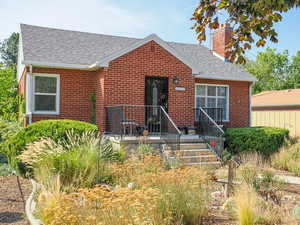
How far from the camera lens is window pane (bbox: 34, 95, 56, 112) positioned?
12055mm

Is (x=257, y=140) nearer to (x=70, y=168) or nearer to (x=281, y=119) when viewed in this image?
(x=70, y=168)

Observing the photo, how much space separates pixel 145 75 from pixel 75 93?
2.91 m

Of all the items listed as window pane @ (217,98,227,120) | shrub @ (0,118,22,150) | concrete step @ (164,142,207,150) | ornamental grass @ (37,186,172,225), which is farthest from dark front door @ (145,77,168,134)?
ornamental grass @ (37,186,172,225)

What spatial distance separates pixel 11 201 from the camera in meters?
5.95

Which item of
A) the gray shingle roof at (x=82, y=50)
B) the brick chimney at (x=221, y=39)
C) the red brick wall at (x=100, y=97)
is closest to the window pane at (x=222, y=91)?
the gray shingle roof at (x=82, y=50)

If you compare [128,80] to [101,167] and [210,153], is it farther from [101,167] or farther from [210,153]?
[101,167]

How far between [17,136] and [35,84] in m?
4.01

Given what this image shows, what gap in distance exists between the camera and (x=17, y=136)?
8438mm

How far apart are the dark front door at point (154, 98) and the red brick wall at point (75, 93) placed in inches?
90.4

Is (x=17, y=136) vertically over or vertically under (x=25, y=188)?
over

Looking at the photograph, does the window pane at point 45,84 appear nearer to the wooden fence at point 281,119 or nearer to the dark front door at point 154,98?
the dark front door at point 154,98

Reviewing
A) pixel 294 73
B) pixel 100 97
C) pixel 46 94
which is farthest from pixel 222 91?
pixel 294 73

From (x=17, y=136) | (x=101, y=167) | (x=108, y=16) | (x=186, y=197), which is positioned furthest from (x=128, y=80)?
(x=186, y=197)

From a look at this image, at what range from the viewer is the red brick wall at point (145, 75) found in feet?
37.8
